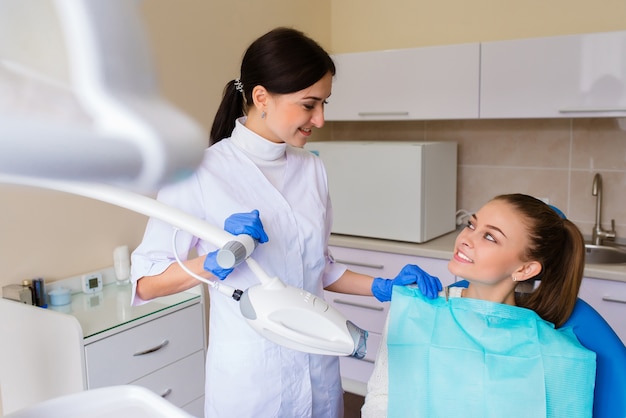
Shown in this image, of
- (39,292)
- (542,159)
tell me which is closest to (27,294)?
(39,292)

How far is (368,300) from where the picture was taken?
2.97 m

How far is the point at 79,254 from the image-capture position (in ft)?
7.74

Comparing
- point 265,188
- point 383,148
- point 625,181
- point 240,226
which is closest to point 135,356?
point 265,188

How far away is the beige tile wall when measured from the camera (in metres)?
2.84

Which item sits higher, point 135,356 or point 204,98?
point 204,98

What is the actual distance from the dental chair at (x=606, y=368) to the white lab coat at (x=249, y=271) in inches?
23.5

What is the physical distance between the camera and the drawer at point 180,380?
2.13 m

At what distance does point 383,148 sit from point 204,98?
2.84ft

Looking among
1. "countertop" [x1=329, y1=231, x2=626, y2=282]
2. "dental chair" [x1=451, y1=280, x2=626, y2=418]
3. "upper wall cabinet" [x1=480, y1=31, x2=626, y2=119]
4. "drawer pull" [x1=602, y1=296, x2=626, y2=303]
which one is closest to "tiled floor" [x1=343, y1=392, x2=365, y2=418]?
"countertop" [x1=329, y1=231, x2=626, y2=282]

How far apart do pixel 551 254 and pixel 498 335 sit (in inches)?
9.8

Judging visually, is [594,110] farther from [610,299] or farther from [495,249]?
[495,249]

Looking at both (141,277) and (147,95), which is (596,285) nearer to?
(141,277)

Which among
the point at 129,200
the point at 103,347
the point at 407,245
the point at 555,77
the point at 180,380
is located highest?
the point at 555,77

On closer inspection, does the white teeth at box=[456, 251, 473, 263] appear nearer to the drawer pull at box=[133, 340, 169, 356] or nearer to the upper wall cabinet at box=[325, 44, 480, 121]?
the drawer pull at box=[133, 340, 169, 356]
